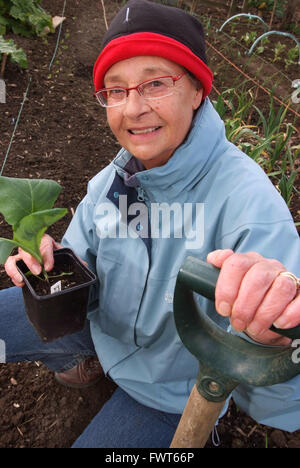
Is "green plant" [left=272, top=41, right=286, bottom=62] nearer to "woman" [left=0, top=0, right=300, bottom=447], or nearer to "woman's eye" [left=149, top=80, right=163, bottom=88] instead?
"woman" [left=0, top=0, right=300, bottom=447]

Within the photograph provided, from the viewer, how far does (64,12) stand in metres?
4.92

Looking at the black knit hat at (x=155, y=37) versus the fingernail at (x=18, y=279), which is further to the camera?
the fingernail at (x=18, y=279)

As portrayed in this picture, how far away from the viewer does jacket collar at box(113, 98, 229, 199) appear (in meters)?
1.01

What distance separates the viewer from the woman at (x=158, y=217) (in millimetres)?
922

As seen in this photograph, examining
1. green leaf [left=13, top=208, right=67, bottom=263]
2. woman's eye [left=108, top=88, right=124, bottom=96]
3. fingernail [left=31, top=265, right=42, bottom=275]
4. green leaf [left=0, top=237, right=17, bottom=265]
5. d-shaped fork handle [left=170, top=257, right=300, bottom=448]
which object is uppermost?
woman's eye [left=108, top=88, right=124, bottom=96]

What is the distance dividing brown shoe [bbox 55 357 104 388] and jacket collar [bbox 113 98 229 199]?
0.80 metres

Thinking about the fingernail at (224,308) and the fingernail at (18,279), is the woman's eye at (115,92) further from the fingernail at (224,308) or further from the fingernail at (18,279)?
the fingernail at (224,308)

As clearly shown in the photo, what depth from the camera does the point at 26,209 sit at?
3.50 feet

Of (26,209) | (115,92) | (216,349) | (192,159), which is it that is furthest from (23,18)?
(216,349)

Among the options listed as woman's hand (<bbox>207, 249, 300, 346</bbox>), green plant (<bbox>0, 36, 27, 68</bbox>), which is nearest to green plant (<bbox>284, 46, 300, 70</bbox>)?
green plant (<bbox>0, 36, 27, 68</bbox>)
